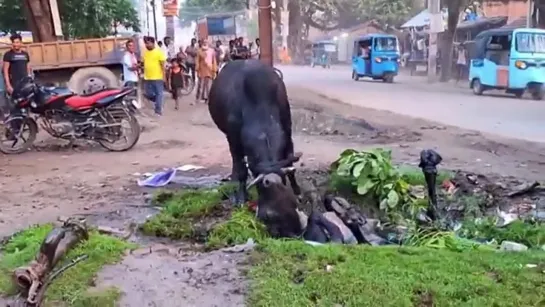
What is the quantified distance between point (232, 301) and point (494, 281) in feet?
5.30

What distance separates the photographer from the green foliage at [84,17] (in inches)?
703

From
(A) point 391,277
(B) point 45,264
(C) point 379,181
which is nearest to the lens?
(A) point 391,277

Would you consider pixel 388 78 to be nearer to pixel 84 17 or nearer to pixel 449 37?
pixel 449 37

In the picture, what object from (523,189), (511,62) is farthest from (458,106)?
(523,189)

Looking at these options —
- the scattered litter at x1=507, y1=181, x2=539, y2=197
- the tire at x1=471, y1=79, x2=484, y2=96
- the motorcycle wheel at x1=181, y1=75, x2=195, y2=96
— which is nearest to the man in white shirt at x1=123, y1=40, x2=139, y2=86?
the motorcycle wheel at x1=181, y1=75, x2=195, y2=96

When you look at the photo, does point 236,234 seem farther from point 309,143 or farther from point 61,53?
point 61,53

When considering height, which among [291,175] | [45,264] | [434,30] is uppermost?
[434,30]

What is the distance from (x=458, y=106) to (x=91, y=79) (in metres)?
8.93

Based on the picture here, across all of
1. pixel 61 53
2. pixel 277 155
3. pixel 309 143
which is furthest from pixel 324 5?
pixel 277 155

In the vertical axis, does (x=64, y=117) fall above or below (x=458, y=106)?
above

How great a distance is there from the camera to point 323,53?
49.8 meters

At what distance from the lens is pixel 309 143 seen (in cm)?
1155

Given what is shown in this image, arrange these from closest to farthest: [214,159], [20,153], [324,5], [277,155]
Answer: [277,155] → [214,159] → [20,153] → [324,5]

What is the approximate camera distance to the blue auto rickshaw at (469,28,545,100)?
67.8ft
